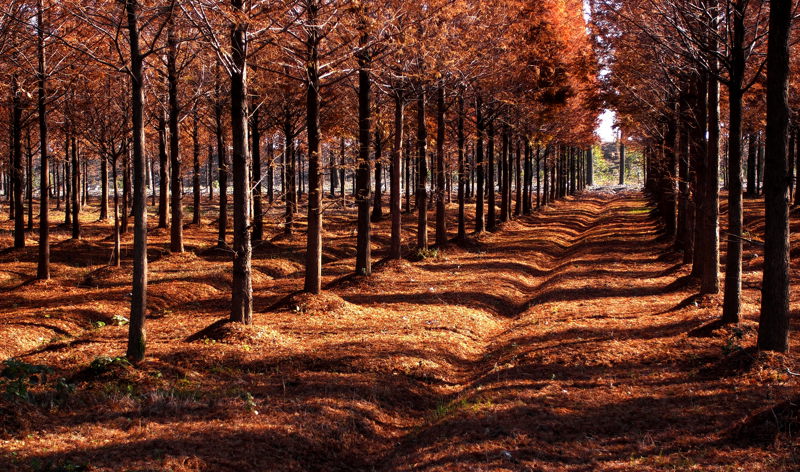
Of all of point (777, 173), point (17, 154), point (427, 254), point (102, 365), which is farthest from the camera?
point (427, 254)

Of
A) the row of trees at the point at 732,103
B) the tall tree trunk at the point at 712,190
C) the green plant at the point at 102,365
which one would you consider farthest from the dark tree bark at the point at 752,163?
the green plant at the point at 102,365

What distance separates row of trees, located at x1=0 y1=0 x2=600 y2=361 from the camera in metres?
9.34

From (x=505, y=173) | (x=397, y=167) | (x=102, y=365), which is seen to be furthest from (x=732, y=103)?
(x=505, y=173)

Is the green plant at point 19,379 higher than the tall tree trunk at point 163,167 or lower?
lower

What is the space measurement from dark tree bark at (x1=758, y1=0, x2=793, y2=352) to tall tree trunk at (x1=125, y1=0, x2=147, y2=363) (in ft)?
24.7

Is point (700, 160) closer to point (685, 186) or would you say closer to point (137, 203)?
point (685, 186)

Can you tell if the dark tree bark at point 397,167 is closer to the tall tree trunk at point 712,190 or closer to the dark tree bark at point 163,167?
the tall tree trunk at point 712,190

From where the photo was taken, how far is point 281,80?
21.4 meters

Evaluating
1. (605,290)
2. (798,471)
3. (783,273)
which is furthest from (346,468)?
(605,290)

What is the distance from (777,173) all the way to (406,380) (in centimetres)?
520

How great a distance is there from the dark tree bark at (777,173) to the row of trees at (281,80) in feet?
20.8

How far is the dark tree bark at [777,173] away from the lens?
23.8 ft

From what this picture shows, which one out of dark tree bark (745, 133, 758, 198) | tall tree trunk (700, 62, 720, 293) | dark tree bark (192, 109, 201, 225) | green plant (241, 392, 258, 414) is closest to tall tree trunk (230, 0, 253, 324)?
green plant (241, 392, 258, 414)

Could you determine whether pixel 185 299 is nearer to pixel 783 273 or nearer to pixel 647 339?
pixel 647 339
